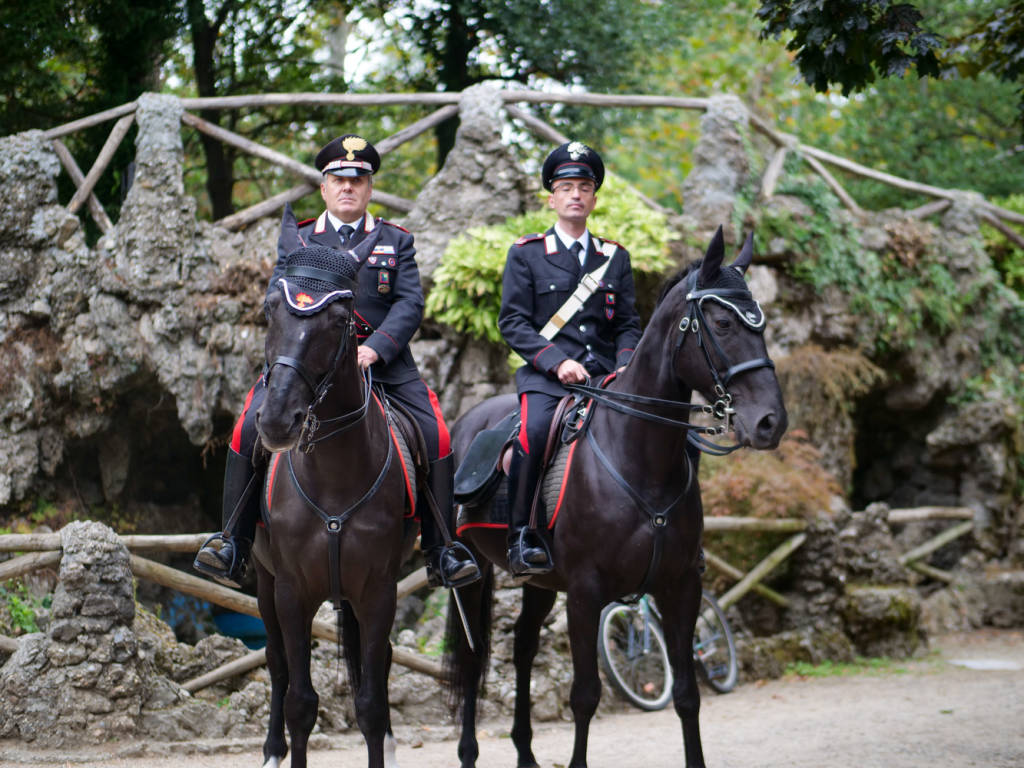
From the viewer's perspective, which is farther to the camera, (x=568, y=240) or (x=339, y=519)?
(x=568, y=240)

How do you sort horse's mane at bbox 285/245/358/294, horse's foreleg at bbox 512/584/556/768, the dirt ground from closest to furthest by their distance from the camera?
horse's mane at bbox 285/245/358/294 → horse's foreleg at bbox 512/584/556/768 → the dirt ground

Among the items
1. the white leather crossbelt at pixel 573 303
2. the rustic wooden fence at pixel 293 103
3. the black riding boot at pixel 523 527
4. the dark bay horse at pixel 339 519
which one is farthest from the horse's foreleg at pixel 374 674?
the rustic wooden fence at pixel 293 103

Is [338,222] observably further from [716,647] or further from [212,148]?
[212,148]

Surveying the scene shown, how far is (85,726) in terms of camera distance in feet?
21.9

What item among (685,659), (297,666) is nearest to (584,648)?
(685,659)

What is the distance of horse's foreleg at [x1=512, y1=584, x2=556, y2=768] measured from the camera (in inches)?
249

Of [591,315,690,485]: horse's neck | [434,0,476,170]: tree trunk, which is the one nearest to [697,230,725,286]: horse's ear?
[591,315,690,485]: horse's neck

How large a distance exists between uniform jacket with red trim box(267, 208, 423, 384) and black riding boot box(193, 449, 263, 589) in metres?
0.83

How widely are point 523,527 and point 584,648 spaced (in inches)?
28.2

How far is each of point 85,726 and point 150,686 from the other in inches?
21.1

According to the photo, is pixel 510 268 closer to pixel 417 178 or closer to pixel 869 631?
pixel 869 631

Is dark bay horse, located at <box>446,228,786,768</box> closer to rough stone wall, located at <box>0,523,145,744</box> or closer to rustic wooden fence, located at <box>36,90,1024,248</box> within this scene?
rough stone wall, located at <box>0,523,145,744</box>

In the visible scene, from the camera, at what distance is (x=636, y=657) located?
363 inches

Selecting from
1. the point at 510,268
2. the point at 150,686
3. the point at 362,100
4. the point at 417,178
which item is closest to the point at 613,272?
the point at 510,268
